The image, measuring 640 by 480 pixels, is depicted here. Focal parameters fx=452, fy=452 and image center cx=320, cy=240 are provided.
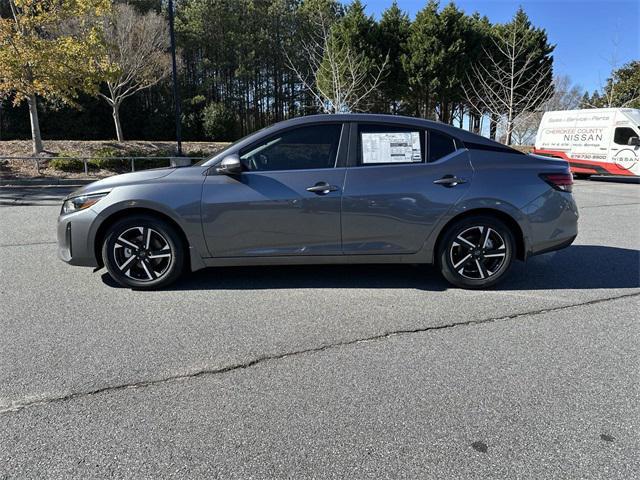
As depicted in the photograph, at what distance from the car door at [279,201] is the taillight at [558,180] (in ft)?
6.47

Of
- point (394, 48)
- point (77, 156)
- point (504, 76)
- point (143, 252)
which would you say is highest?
point (394, 48)

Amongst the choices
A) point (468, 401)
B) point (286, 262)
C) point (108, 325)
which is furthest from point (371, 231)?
point (108, 325)

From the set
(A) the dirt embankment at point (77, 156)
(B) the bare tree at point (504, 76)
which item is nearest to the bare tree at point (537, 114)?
(B) the bare tree at point (504, 76)

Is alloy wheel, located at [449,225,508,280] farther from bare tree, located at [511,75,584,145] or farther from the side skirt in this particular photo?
bare tree, located at [511,75,584,145]

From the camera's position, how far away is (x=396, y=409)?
247 centimetres

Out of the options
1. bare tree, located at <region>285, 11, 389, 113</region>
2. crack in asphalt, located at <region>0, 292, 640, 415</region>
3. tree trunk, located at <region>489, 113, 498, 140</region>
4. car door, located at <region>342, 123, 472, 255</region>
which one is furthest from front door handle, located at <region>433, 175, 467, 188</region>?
tree trunk, located at <region>489, 113, 498, 140</region>

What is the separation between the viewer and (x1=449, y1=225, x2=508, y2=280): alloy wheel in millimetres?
4324

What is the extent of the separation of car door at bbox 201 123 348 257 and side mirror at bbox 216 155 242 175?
0.07 metres

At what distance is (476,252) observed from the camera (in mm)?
4344

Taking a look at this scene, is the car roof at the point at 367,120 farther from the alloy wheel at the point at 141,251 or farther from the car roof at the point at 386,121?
the alloy wheel at the point at 141,251

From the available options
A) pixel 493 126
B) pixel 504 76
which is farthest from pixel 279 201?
pixel 493 126

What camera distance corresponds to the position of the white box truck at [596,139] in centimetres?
1582

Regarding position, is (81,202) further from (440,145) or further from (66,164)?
(66,164)

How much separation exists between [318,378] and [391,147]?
7.92ft
